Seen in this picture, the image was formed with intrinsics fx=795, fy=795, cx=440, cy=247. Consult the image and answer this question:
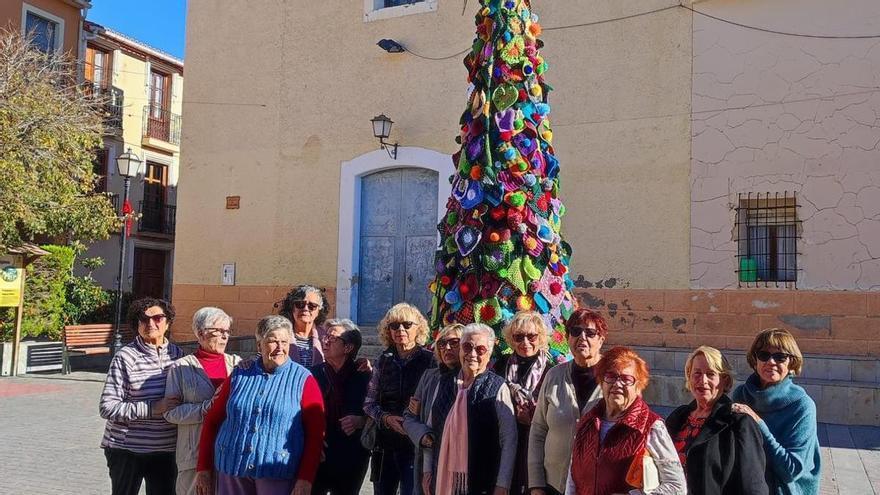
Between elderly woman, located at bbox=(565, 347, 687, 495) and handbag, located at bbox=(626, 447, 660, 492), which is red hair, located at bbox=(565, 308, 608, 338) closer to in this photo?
elderly woman, located at bbox=(565, 347, 687, 495)

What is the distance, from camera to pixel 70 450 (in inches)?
290

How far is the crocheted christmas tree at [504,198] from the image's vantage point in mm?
4789

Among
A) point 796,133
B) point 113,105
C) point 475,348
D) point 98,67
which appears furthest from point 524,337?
point 98,67

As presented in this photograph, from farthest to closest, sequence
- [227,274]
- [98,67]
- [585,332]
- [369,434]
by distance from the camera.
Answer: [98,67] → [227,274] → [369,434] → [585,332]

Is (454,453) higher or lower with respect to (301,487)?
higher

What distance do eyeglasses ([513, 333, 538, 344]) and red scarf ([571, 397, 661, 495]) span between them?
0.81 m

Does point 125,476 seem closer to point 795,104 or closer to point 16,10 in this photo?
point 795,104

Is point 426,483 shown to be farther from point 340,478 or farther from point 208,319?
point 208,319

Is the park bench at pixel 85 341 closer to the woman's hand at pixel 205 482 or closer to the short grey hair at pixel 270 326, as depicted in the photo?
the woman's hand at pixel 205 482

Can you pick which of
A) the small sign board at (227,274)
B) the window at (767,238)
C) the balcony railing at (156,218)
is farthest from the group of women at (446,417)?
the balcony railing at (156,218)

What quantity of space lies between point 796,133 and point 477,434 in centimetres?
782

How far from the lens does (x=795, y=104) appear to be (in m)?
9.91

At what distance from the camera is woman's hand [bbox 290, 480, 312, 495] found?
3.83 metres

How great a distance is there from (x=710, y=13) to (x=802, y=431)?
27.2 feet
